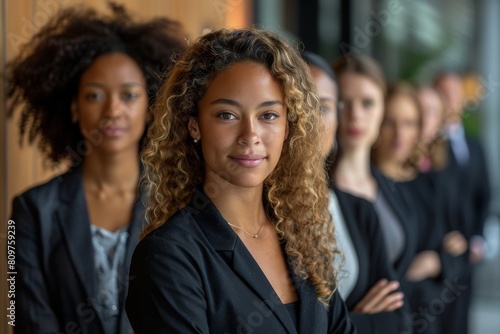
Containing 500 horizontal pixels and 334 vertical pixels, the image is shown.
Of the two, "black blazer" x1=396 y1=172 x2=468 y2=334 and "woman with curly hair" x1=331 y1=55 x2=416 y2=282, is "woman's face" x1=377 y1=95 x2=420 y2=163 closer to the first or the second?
"black blazer" x1=396 y1=172 x2=468 y2=334

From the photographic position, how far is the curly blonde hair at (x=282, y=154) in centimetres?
176

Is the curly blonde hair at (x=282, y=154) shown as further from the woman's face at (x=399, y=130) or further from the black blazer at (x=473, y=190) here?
the black blazer at (x=473, y=190)

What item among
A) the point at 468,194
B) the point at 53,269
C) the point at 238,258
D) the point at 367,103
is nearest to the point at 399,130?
the point at 367,103

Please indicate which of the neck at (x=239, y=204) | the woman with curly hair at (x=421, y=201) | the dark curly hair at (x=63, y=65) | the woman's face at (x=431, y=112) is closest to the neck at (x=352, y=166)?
the woman with curly hair at (x=421, y=201)

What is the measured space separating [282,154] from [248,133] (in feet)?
0.71

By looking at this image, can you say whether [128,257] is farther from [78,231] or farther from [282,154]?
[282,154]

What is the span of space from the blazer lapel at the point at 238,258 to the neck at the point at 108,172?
2.75ft

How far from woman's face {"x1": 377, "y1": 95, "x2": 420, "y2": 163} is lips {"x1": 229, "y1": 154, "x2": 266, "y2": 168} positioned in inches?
85.5

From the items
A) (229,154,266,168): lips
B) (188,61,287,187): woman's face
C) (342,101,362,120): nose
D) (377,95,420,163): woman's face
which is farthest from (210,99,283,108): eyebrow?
(377,95,420,163): woman's face

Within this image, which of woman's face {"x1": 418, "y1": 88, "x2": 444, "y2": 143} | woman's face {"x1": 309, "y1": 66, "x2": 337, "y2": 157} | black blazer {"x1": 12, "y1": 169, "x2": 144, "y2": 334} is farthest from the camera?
woman's face {"x1": 418, "y1": 88, "x2": 444, "y2": 143}

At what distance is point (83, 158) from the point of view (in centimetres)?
256

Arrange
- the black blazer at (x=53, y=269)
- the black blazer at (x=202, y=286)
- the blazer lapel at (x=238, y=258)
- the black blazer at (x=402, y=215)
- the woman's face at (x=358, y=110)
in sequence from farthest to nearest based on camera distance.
Answer: the woman's face at (x=358, y=110)
the black blazer at (x=402, y=215)
the black blazer at (x=53, y=269)
the blazer lapel at (x=238, y=258)
the black blazer at (x=202, y=286)

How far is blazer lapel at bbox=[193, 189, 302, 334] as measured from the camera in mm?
1686

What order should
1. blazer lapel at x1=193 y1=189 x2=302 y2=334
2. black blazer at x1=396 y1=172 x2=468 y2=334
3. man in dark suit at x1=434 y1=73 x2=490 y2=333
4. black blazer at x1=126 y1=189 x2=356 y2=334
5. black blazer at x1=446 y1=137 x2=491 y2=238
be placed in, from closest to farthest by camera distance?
black blazer at x1=126 y1=189 x2=356 y2=334 → blazer lapel at x1=193 y1=189 x2=302 y2=334 → black blazer at x1=396 y1=172 x2=468 y2=334 → man in dark suit at x1=434 y1=73 x2=490 y2=333 → black blazer at x1=446 y1=137 x2=491 y2=238
